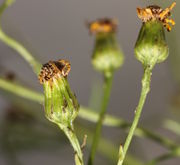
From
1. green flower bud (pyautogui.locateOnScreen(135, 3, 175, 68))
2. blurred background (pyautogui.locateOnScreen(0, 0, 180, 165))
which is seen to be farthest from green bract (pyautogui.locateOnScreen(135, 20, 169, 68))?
blurred background (pyautogui.locateOnScreen(0, 0, 180, 165))

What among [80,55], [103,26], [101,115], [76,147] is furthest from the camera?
[80,55]

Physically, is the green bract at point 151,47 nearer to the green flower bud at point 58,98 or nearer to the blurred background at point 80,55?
the green flower bud at point 58,98

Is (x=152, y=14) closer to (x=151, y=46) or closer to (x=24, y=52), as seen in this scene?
(x=151, y=46)

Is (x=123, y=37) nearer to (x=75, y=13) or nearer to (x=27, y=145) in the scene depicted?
(x=75, y=13)

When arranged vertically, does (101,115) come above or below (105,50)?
below

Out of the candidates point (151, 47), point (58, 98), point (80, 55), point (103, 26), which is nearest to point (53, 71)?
point (58, 98)

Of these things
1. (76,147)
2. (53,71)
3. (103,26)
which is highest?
(103,26)

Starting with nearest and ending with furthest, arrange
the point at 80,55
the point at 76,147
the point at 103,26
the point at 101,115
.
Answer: the point at 76,147 → the point at 101,115 → the point at 103,26 → the point at 80,55
